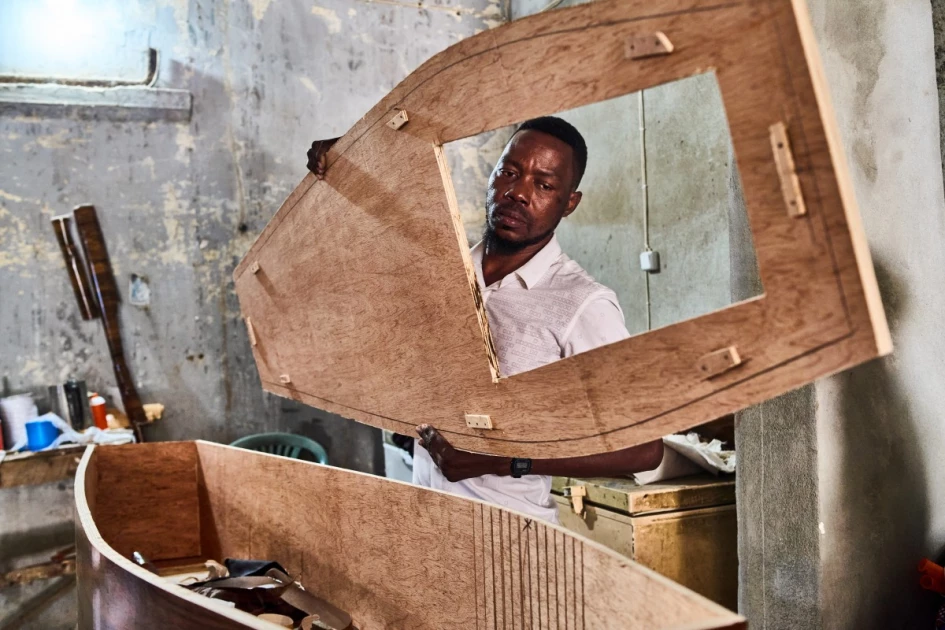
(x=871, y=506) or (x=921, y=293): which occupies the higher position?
(x=921, y=293)

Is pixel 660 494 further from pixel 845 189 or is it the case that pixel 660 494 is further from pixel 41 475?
pixel 41 475

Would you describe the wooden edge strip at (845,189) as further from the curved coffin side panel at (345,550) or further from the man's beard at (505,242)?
the man's beard at (505,242)

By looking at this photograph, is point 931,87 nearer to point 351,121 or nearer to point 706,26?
point 706,26

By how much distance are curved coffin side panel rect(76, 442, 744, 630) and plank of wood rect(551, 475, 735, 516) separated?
3.79ft

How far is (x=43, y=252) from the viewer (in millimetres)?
4531

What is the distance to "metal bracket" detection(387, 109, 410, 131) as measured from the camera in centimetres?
181

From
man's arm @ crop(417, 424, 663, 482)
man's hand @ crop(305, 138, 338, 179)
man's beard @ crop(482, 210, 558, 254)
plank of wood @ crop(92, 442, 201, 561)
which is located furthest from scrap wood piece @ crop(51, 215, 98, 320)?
man's beard @ crop(482, 210, 558, 254)

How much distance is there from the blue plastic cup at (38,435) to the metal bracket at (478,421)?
3.31 metres

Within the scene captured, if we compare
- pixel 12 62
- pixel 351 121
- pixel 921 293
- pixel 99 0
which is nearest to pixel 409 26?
pixel 351 121

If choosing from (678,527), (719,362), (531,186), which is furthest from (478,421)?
(678,527)

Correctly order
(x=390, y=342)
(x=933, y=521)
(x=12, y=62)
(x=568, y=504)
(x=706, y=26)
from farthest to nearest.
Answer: (x=12, y=62)
(x=568, y=504)
(x=933, y=521)
(x=390, y=342)
(x=706, y=26)

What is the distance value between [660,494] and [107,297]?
3.58 meters

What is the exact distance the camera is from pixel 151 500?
3131 millimetres

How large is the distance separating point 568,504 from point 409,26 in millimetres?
3751
